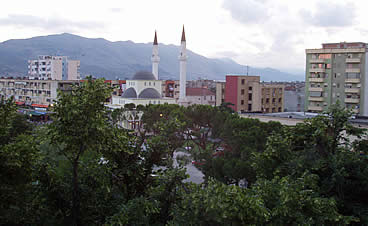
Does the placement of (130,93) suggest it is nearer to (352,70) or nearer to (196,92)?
(196,92)

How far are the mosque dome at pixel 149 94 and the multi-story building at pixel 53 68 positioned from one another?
1833 inches

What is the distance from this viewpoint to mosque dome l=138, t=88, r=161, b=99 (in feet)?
188

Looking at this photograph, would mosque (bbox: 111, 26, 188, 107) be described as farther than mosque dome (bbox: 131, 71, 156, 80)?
No

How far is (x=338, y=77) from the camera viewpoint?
43.9 meters

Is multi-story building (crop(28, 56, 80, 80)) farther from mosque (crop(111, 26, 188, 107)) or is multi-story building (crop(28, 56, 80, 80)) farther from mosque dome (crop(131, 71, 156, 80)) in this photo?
mosque (crop(111, 26, 188, 107))

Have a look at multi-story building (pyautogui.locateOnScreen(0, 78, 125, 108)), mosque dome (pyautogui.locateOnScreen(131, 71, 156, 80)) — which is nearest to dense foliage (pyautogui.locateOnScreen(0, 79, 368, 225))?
mosque dome (pyautogui.locateOnScreen(131, 71, 156, 80))

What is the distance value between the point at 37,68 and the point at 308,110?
7690 centimetres

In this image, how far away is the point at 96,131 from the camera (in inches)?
286

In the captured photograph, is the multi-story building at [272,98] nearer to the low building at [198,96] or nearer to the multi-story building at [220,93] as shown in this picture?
the multi-story building at [220,93]

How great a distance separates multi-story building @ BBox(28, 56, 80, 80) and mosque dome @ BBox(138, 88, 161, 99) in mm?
46564

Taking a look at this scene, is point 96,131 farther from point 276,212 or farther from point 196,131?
point 196,131

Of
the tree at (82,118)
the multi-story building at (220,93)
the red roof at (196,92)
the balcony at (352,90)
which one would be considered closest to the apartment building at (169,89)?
the red roof at (196,92)

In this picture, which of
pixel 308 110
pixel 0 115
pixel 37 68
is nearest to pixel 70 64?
pixel 37 68

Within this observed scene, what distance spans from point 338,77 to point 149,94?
2719 centimetres
